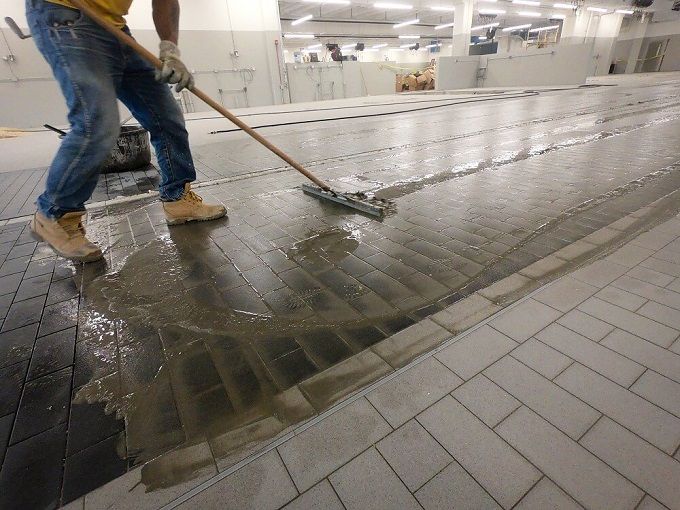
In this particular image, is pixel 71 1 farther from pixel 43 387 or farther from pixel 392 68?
pixel 392 68

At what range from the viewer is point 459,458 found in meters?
1.09

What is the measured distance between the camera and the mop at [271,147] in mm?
2096

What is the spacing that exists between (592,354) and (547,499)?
70 cm

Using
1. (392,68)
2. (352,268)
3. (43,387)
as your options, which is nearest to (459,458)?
(352,268)

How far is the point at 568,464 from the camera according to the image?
105cm

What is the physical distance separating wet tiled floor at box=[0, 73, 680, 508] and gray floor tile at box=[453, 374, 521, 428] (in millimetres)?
268

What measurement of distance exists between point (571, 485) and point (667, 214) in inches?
105

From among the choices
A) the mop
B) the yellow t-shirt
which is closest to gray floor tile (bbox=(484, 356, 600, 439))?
the mop

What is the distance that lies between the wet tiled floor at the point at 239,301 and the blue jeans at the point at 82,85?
573mm

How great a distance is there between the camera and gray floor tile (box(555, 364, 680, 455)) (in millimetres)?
1113

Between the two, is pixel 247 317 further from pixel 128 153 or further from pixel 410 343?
pixel 128 153

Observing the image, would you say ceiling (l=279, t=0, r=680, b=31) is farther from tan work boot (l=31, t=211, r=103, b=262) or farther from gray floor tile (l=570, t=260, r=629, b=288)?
gray floor tile (l=570, t=260, r=629, b=288)

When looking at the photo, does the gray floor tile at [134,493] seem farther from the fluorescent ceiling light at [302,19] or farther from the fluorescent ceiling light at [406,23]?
the fluorescent ceiling light at [406,23]

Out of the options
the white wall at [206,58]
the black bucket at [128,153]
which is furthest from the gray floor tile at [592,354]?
the white wall at [206,58]
